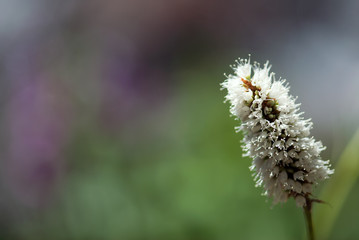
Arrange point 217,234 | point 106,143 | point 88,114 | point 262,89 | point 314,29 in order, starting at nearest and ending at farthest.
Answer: point 262,89, point 217,234, point 106,143, point 88,114, point 314,29

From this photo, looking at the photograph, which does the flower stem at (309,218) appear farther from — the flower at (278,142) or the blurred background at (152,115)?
the blurred background at (152,115)

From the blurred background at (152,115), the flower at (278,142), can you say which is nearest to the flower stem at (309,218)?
the flower at (278,142)

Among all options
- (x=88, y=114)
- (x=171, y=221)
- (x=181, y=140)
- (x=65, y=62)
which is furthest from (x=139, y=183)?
(x=65, y=62)

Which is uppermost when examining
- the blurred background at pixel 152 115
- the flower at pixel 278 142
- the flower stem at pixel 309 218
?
the blurred background at pixel 152 115

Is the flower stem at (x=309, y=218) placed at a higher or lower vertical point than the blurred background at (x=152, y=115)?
lower

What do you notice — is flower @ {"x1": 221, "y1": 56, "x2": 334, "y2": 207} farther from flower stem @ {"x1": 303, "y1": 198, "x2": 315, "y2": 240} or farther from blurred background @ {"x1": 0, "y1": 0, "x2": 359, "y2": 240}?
blurred background @ {"x1": 0, "y1": 0, "x2": 359, "y2": 240}

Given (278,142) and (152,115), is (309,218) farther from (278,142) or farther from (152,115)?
(152,115)

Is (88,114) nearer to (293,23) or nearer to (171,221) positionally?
(171,221)
